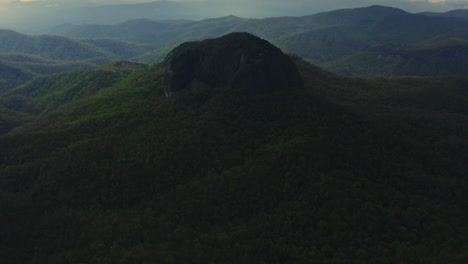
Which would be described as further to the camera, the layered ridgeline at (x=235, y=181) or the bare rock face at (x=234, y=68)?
the bare rock face at (x=234, y=68)

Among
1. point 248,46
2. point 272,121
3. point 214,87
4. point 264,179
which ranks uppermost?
point 248,46


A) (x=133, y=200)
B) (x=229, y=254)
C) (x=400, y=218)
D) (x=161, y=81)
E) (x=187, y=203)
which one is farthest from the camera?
(x=161, y=81)

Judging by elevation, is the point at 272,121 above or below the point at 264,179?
above

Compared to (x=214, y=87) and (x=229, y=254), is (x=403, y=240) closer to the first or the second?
(x=229, y=254)

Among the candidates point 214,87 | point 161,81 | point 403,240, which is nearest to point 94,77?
point 161,81

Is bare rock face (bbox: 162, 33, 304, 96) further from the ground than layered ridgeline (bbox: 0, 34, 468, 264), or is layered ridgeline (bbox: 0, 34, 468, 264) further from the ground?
bare rock face (bbox: 162, 33, 304, 96)
